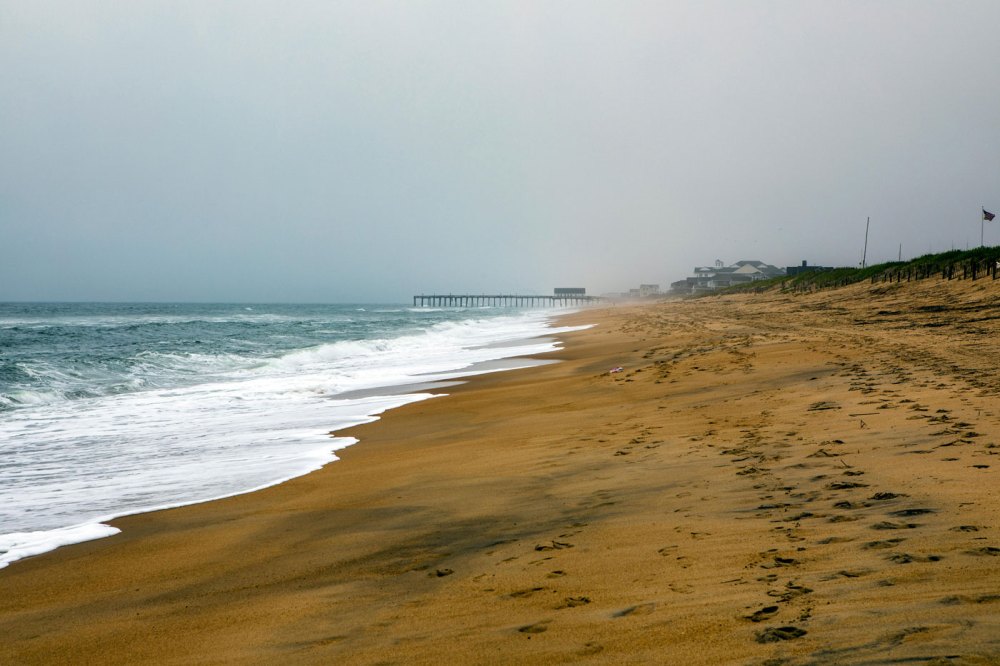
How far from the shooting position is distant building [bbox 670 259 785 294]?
12200cm

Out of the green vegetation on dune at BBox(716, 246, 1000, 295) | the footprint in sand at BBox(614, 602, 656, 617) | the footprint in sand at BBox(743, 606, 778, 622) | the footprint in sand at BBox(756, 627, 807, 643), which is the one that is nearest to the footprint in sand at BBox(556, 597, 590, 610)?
the footprint in sand at BBox(614, 602, 656, 617)

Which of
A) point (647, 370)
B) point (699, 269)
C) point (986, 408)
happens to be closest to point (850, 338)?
point (647, 370)

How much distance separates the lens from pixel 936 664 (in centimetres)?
228

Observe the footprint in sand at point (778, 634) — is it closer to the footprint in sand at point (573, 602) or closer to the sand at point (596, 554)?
the sand at point (596, 554)

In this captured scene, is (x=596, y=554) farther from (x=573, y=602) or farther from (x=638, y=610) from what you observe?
(x=638, y=610)

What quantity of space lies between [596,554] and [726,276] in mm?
126089

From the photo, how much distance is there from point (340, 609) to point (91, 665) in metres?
1.09

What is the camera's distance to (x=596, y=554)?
13.2 feet

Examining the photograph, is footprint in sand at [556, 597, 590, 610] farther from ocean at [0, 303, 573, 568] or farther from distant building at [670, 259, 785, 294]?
distant building at [670, 259, 785, 294]

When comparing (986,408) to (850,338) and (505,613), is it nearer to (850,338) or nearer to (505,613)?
(505,613)

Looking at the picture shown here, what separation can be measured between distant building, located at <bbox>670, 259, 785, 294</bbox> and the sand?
114955mm

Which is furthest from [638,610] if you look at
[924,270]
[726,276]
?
[726,276]

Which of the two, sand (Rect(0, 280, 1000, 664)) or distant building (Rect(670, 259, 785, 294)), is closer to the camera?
sand (Rect(0, 280, 1000, 664))

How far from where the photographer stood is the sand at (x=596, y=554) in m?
2.89
